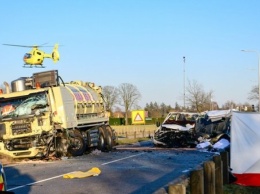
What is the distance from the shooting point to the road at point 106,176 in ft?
34.9

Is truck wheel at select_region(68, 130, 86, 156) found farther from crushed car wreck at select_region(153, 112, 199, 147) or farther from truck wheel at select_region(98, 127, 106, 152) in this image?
crushed car wreck at select_region(153, 112, 199, 147)

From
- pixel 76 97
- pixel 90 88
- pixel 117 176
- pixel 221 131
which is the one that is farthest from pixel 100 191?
pixel 221 131

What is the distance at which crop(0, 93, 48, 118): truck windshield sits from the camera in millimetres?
18859

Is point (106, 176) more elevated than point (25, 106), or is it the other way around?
point (25, 106)

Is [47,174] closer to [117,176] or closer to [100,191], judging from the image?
[117,176]

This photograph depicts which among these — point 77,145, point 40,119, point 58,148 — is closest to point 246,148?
point 40,119

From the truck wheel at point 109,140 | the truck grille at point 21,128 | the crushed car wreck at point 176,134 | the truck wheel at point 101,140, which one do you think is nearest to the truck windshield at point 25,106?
the truck grille at point 21,128

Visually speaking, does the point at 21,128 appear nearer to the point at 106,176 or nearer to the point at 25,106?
the point at 25,106

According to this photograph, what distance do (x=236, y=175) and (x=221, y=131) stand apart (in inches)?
554

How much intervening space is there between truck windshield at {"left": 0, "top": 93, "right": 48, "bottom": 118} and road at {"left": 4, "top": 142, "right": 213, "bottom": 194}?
7.16ft

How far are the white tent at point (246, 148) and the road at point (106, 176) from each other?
5.01 feet

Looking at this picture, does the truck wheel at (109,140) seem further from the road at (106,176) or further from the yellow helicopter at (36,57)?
the yellow helicopter at (36,57)

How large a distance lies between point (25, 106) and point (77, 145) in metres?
2.68

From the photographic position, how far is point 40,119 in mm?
18500
